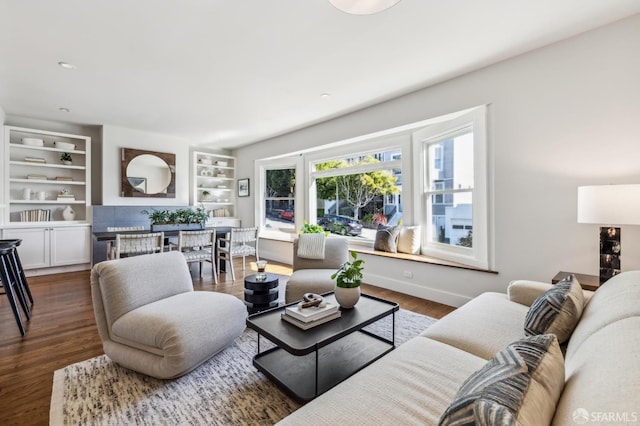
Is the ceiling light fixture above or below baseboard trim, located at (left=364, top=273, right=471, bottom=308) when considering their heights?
above

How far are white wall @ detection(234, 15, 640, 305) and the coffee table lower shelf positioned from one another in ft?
5.18

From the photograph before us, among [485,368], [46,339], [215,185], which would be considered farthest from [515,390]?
[215,185]

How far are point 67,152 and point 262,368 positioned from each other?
5.49m

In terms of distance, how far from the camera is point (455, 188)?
3.50m

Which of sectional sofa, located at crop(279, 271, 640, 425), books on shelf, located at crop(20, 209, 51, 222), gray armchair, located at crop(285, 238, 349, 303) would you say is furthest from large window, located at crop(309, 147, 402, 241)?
books on shelf, located at crop(20, 209, 51, 222)

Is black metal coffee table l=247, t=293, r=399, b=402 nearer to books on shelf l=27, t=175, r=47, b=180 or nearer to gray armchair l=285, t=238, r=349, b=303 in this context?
gray armchair l=285, t=238, r=349, b=303

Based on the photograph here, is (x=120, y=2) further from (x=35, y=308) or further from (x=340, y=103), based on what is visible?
(x=35, y=308)

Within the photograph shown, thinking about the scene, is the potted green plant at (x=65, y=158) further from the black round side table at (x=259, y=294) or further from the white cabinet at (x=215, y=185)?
the black round side table at (x=259, y=294)

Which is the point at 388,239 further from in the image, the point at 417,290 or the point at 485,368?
the point at 485,368

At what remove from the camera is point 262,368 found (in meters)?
1.92

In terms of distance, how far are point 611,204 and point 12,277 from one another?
17.0 ft

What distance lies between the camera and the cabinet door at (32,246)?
4400 mm

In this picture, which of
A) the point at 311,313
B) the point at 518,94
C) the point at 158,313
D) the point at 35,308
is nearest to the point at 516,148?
the point at 518,94

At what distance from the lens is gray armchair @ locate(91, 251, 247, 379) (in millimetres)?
1804
